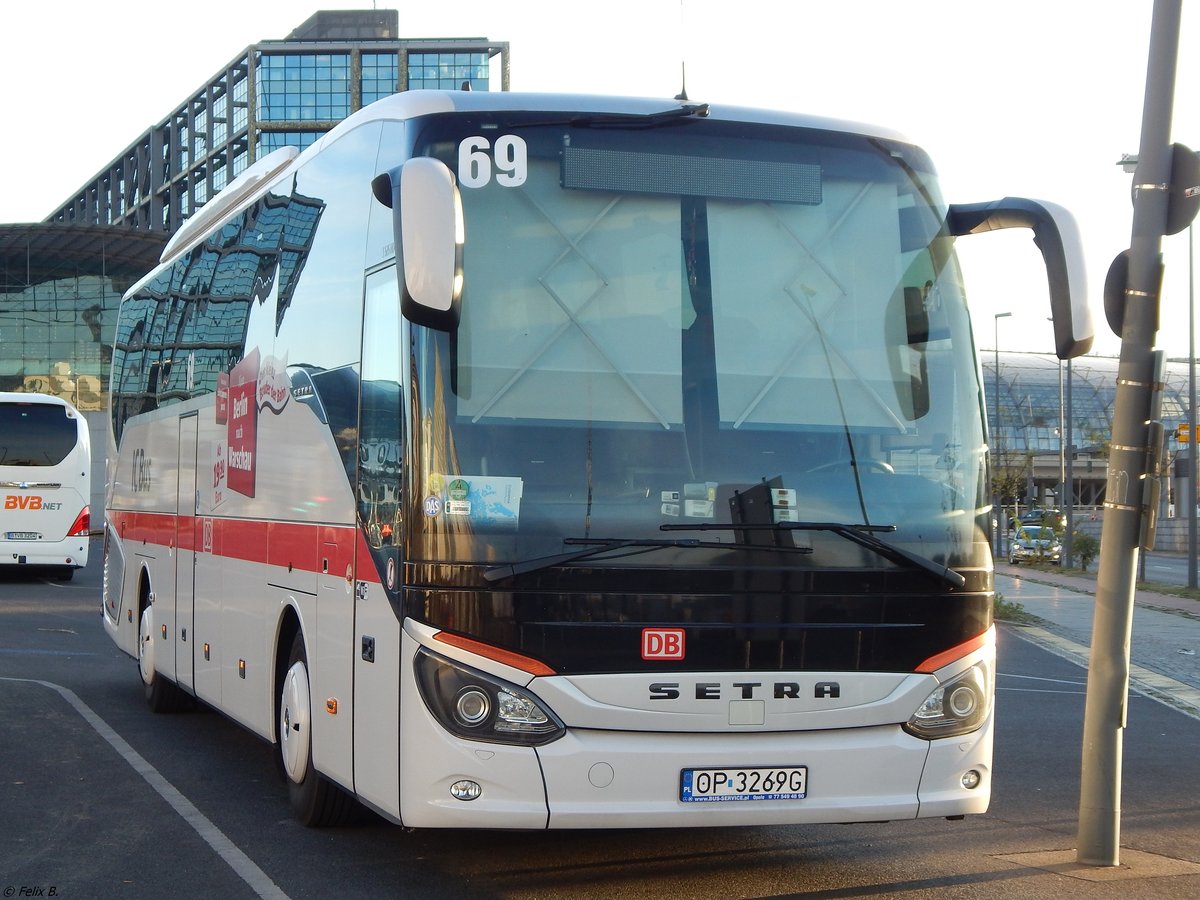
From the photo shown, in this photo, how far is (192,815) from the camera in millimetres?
8070

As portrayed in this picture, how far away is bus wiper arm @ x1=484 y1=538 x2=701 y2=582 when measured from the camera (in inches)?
236

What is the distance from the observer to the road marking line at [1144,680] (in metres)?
14.6

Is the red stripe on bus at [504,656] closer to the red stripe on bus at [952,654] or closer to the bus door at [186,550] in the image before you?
the red stripe on bus at [952,654]

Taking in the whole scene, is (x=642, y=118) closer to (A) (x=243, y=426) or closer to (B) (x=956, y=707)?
(B) (x=956, y=707)

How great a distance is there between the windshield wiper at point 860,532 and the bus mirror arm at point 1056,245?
1029 mm

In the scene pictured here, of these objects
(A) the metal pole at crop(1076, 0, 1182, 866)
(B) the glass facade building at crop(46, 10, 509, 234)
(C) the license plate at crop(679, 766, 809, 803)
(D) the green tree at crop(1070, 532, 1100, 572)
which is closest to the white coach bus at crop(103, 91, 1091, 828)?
(C) the license plate at crop(679, 766, 809, 803)

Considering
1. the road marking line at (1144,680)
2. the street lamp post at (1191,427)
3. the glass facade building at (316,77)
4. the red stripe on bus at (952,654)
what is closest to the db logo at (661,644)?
the red stripe on bus at (952,654)

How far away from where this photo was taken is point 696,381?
20.6ft

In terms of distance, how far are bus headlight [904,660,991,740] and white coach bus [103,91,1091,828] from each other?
13 mm

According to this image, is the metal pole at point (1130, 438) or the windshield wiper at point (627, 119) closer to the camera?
the windshield wiper at point (627, 119)

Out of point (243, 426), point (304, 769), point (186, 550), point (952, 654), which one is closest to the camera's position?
point (952, 654)

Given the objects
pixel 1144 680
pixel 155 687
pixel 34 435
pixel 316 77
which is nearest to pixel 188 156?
pixel 316 77

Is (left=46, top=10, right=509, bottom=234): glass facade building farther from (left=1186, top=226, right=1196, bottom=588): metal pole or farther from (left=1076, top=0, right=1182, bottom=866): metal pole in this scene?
(left=1076, top=0, right=1182, bottom=866): metal pole

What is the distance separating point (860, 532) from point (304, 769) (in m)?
3.09
